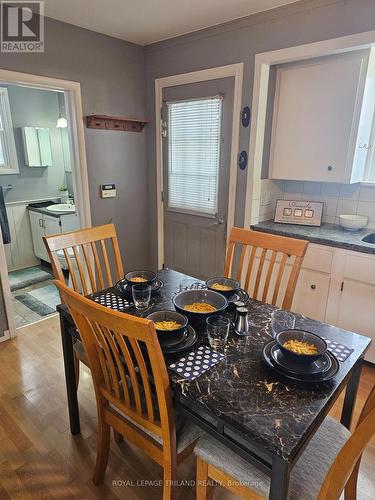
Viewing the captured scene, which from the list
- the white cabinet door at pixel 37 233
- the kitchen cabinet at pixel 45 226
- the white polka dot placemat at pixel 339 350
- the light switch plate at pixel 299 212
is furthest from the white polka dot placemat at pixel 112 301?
the white cabinet door at pixel 37 233

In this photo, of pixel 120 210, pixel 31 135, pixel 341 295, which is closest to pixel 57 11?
pixel 120 210

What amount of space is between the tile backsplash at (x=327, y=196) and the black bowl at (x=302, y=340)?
1726 millimetres

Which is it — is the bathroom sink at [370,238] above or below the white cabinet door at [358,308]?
above

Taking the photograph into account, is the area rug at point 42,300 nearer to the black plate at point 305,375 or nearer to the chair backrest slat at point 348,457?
the black plate at point 305,375

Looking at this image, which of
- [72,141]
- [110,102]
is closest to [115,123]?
[110,102]

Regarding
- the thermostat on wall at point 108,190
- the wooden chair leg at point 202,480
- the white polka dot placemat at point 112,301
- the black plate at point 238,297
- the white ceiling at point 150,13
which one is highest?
the white ceiling at point 150,13

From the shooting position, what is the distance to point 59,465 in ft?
5.31

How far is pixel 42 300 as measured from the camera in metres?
3.38

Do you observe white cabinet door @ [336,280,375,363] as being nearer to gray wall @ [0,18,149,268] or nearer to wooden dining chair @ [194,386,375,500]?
wooden dining chair @ [194,386,375,500]

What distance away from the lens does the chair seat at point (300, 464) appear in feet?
3.38

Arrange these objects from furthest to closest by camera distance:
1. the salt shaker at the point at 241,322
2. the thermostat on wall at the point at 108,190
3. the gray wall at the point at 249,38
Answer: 1. the thermostat on wall at the point at 108,190
2. the gray wall at the point at 249,38
3. the salt shaker at the point at 241,322

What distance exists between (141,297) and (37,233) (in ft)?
10.2

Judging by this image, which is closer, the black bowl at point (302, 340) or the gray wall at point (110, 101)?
the black bowl at point (302, 340)

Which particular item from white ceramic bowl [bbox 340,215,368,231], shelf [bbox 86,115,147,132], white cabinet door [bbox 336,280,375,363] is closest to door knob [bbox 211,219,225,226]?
white ceramic bowl [bbox 340,215,368,231]
